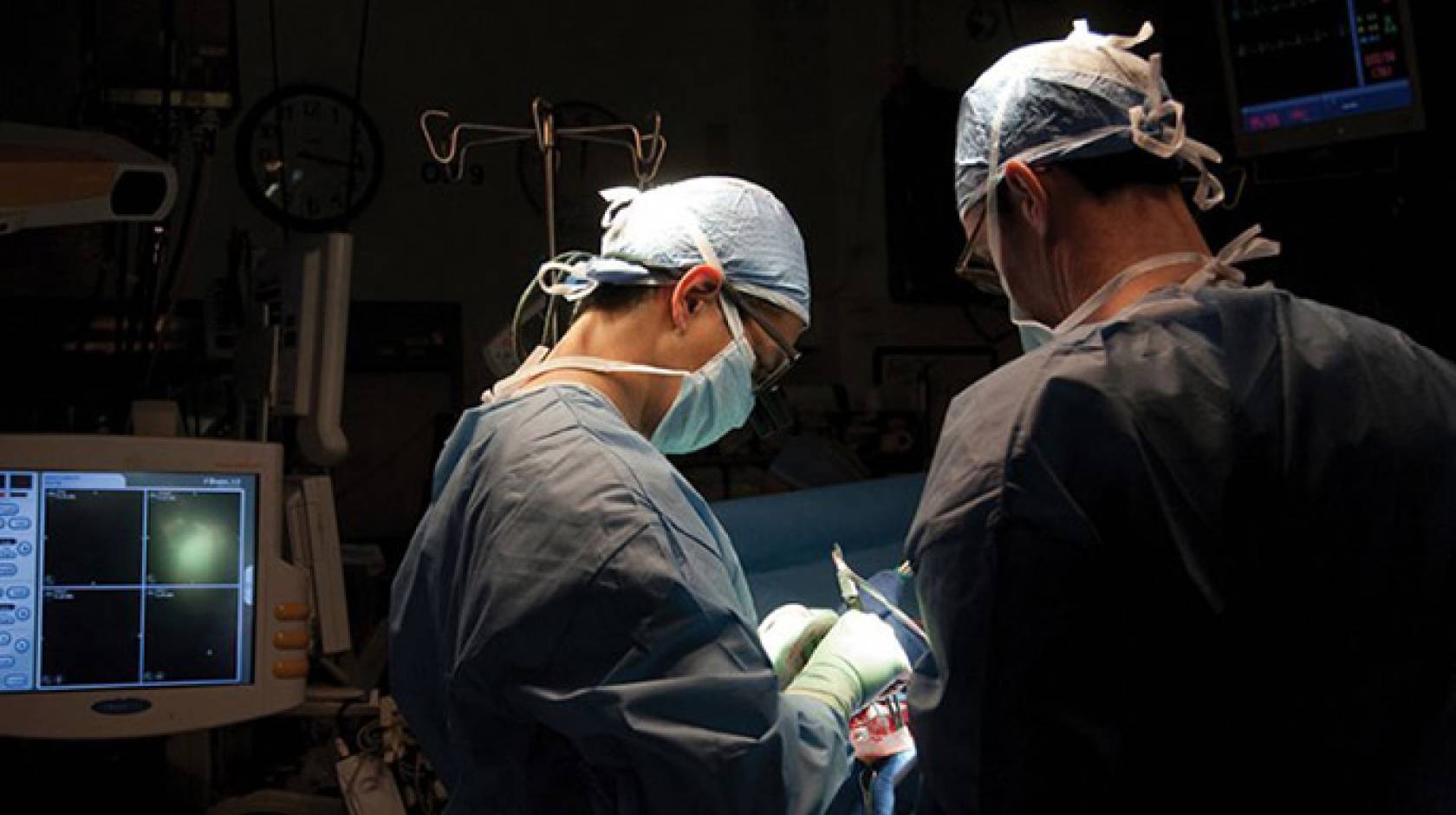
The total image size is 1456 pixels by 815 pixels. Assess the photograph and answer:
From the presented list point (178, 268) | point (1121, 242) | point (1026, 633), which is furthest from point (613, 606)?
point (178, 268)

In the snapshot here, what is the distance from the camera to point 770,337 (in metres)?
1.62

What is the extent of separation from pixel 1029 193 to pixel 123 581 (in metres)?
1.61

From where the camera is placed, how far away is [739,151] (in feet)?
13.0

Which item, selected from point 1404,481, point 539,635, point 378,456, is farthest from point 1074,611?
point 378,456

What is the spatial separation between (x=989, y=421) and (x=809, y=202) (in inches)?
123

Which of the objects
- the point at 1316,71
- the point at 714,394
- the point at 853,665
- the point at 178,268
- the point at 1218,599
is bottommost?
the point at 853,665

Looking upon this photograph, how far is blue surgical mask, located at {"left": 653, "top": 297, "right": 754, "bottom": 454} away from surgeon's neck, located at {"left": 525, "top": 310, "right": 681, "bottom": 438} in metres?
0.02

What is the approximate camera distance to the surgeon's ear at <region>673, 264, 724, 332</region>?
152 centimetres

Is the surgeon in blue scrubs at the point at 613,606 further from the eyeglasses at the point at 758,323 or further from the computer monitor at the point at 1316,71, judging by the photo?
the computer monitor at the point at 1316,71

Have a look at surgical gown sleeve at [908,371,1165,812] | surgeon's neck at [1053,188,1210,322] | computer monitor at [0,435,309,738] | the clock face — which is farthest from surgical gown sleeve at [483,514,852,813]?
the clock face

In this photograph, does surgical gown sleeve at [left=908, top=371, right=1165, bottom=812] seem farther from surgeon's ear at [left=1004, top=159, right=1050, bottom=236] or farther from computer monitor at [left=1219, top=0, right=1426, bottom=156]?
computer monitor at [left=1219, top=0, right=1426, bottom=156]

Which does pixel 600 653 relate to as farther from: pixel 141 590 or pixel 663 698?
pixel 141 590

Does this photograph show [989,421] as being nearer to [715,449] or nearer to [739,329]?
[739,329]

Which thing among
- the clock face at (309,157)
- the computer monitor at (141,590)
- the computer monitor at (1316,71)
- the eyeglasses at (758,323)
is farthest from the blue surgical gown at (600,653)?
the computer monitor at (1316,71)
